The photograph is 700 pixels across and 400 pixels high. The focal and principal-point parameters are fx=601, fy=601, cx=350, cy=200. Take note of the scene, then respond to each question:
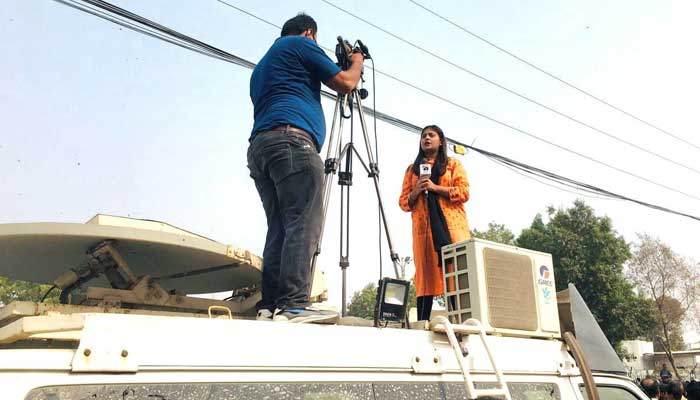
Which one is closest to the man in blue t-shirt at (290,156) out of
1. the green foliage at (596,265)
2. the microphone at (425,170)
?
the microphone at (425,170)

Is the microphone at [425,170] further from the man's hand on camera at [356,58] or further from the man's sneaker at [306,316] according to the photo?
the man's sneaker at [306,316]

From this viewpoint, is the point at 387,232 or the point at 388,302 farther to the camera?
the point at 387,232

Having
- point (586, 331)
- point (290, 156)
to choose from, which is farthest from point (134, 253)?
point (586, 331)

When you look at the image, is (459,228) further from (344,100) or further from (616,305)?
(616,305)

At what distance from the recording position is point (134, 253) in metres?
2.79

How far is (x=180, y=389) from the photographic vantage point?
5.44 ft

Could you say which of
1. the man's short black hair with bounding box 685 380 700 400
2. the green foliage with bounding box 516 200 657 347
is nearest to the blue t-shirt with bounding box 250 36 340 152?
the man's short black hair with bounding box 685 380 700 400

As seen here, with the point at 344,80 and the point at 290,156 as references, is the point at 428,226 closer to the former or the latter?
the point at 344,80

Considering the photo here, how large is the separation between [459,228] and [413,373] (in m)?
1.85

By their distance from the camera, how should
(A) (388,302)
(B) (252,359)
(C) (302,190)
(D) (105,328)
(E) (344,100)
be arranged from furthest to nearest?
(E) (344,100) < (C) (302,190) < (A) (388,302) < (B) (252,359) < (D) (105,328)

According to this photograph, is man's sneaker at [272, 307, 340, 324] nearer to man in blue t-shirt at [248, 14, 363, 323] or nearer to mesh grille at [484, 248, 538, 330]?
man in blue t-shirt at [248, 14, 363, 323]

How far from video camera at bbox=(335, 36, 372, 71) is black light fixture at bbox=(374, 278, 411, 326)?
140 centimetres

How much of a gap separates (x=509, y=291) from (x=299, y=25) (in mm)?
1819

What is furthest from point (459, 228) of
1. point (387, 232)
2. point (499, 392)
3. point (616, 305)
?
point (616, 305)
